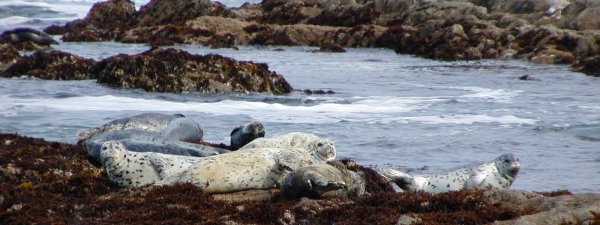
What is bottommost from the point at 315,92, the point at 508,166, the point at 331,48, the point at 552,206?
the point at 331,48

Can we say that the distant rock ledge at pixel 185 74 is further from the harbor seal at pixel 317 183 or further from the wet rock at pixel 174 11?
the wet rock at pixel 174 11

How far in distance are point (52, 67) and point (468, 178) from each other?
1128cm

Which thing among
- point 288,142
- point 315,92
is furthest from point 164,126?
point 315,92

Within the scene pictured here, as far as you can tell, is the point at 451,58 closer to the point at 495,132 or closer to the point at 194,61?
the point at 194,61

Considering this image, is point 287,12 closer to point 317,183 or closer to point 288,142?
point 288,142

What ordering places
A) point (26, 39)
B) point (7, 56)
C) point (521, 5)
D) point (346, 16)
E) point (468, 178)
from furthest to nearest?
point (521, 5)
point (346, 16)
point (26, 39)
point (7, 56)
point (468, 178)

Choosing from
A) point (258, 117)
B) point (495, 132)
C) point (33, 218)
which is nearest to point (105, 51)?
point (258, 117)

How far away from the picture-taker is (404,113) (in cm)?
1345

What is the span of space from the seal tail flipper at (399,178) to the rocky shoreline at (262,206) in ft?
3.80

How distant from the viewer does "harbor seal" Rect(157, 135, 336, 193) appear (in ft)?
21.7

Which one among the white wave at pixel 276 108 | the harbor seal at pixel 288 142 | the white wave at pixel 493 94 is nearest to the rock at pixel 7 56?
Answer: the white wave at pixel 276 108

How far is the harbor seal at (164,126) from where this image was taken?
347 inches

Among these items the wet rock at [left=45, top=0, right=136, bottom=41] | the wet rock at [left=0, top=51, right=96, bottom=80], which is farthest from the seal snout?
the wet rock at [left=45, top=0, right=136, bottom=41]

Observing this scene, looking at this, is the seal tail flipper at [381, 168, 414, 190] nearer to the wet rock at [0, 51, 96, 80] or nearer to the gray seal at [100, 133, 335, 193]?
the gray seal at [100, 133, 335, 193]
